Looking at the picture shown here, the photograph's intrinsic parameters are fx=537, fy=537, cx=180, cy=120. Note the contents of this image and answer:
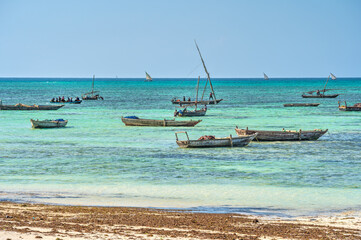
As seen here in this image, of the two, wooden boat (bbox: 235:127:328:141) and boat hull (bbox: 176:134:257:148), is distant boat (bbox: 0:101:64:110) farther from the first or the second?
boat hull (bbox: 176:134:257:148)

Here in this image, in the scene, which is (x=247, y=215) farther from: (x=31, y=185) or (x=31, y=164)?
(x=31, y=164)

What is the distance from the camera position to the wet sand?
1401 cm

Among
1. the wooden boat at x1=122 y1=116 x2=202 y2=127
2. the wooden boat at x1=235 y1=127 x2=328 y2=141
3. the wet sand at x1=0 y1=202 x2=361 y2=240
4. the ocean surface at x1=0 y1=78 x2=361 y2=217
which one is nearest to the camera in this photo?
the wet sand at x1=0 y1=202 x2=361 y2=240

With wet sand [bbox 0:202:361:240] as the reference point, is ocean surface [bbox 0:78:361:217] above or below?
below

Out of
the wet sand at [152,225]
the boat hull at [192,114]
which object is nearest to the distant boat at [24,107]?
the boat hull at [192,114]

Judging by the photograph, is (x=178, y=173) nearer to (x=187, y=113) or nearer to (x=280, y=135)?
(x=280, y=135)

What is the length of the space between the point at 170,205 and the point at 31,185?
273 inches

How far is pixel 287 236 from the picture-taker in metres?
14.1

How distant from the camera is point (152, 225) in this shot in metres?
15.2

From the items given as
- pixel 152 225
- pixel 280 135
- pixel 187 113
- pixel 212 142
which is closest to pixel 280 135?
pixel 280 135

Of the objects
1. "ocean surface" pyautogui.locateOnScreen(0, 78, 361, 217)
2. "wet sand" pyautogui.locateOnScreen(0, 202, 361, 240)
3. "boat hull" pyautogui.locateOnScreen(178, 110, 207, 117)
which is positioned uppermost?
"boat hull" pyautogui.locateOnScreen(178, 110, 207, 117)

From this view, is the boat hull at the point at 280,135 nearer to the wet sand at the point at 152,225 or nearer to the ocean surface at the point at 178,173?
the ocean surface at the point at 178,173

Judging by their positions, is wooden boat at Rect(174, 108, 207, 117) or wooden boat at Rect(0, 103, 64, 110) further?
wooden boat at Rect(0, 103, 64, 110)

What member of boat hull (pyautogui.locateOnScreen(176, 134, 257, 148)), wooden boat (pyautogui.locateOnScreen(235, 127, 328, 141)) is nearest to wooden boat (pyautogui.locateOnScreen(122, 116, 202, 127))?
wooden boat (pyautogui.locateOnScreen(235, 127, 328, 141))
